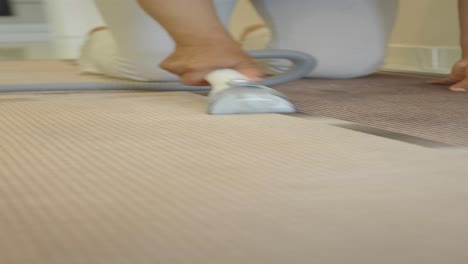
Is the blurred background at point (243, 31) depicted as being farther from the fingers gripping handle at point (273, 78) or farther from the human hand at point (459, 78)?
the fingers gripping handle at point (273, 78)

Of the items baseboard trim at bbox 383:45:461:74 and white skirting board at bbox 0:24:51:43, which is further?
white skirting board at bbox 0:24:51:43

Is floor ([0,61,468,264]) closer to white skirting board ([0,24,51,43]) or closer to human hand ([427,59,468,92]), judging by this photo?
human hand ([427,59,468,92])

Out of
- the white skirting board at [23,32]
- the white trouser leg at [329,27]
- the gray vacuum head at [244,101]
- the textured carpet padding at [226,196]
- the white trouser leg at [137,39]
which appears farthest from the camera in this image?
the white skirting board at [23,32]

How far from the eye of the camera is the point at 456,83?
1.38 m

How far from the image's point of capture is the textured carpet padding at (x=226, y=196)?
442 mm

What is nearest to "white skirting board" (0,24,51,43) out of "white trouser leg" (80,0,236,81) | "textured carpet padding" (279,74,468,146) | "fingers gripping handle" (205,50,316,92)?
"white trouser leg" (80,0,236,81)

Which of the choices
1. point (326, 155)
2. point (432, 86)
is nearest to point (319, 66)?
point (432, 86)

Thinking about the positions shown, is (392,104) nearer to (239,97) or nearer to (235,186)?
(239,97)

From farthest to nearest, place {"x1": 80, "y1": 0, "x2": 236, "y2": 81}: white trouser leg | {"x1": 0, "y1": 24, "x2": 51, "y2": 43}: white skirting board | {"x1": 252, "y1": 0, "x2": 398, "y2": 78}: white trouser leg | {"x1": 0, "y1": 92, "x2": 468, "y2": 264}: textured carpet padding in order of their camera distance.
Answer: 1. {"x1": 0, "y1": 24, "x2": 51, "y2": 43}: white skirting board
2. {"x1": 252, "y1": 0, "x2": 398, "y2": 78}: white trouser leg
3. {"x1": 80, "y1": 0, "x2": 236, "y2": 81}: white trouser leg
4. {"x1": 0, "y1": 92, "x2": 468, "y2": 264}: textured carpet padding

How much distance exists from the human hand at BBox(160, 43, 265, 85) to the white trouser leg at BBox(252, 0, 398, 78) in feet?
2.05

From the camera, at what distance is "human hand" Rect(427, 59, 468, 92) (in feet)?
4.23

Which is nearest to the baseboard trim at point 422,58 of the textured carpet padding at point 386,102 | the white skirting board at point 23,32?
the textured carpet padding at point 386,102

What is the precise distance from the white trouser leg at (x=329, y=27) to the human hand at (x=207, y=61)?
624 millimetres

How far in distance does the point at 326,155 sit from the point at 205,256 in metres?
0.31
